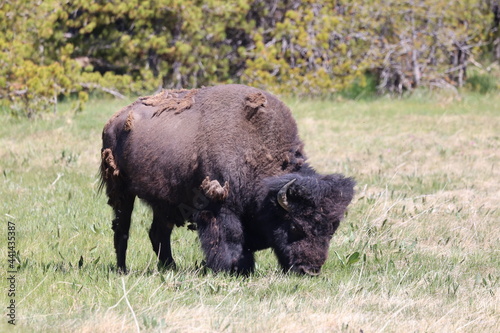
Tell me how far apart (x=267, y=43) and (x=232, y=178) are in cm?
1287

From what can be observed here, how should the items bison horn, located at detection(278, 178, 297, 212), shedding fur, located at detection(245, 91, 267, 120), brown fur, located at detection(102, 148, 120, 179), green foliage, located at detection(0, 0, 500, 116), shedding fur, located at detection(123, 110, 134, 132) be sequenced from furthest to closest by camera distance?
1. green foliage, located at detection(0, 0, 500, 116)
2. brown fur, located at detection(102, 148, 120, 179)
3. shedding fur, located at detection(123, 110, 134, 132)
4. shedding fur, located at detection(245, 91, 267, 120)
5. bison horn, located at detection(278, 178, 297, 212)

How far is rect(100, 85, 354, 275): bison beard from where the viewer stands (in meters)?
5.92

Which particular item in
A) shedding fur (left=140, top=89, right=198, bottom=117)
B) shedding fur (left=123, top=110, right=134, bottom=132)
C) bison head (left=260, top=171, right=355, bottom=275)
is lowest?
bison head (left=260, top=171, right=355, bottom=275)

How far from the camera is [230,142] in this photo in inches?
239

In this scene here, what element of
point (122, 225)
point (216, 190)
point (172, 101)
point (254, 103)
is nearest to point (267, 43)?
point (172, 101)

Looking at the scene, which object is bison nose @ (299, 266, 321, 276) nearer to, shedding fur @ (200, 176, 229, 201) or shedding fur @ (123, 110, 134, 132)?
shedding fur @ (200, 176, 229, 201)

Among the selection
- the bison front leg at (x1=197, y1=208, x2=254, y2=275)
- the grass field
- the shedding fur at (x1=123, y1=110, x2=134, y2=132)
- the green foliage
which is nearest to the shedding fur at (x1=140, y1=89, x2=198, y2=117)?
the shedding fur at (x1=123, y1=110, x2=134, y2=132)

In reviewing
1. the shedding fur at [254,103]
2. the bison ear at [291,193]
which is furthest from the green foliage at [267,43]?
the bison ear at [291,193]

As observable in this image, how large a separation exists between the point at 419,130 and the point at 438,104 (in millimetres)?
2987

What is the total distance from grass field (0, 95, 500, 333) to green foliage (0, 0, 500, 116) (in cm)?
411

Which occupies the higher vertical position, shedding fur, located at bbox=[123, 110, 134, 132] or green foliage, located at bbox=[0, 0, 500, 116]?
green foliage, located at bbox=[0, 0, 500, 116]

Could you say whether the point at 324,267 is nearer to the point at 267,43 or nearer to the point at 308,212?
the point at 308,212

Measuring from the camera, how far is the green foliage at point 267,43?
55.5 ft

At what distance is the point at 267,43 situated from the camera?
60.7ft
